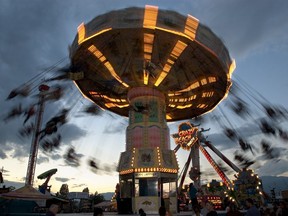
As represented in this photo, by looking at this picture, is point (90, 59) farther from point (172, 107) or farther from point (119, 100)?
point (172, 107)

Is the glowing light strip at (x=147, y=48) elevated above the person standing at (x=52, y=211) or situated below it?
above

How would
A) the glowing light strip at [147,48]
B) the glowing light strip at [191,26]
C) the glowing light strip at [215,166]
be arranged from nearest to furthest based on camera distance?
the glowing light strip at [191,26]
the glowing light strip at [147,48]
the glowing light strip at [215,166]

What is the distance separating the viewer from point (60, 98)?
74.1 feet

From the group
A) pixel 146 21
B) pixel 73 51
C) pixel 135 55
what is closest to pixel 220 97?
pixel 135 55

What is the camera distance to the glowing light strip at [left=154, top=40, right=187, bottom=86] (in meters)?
25.0

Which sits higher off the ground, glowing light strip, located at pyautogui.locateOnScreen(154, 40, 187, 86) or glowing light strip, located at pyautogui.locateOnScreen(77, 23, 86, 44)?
glowing light strip, located at pyautogui.locateOnScreen(77, 23, 86, 44)

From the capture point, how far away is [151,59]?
27.1m

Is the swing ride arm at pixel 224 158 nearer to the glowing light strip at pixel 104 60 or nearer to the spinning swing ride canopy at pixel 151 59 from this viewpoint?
the spinning swing ride canopy at pixel 151 59

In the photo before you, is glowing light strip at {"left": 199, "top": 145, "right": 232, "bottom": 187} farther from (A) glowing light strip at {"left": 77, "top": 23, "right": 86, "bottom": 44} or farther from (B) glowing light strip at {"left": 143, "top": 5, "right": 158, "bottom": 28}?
(A) glowing light strip at {"left": 77, "top": 23, "right": 86, "bottom": 44}

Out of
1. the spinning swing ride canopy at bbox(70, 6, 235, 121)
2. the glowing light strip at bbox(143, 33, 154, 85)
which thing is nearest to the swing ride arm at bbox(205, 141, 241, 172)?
the spinning swing ride canopy at bbox(70, 6, 235, 121)

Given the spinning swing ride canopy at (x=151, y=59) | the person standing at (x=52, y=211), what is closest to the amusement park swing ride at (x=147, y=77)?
the spinning swing ride canopy at (x=151, y=59)

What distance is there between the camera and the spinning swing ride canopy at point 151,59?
2283 cm

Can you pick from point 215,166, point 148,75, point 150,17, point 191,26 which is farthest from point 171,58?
point 215,166

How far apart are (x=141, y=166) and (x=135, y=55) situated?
33.7 feet
